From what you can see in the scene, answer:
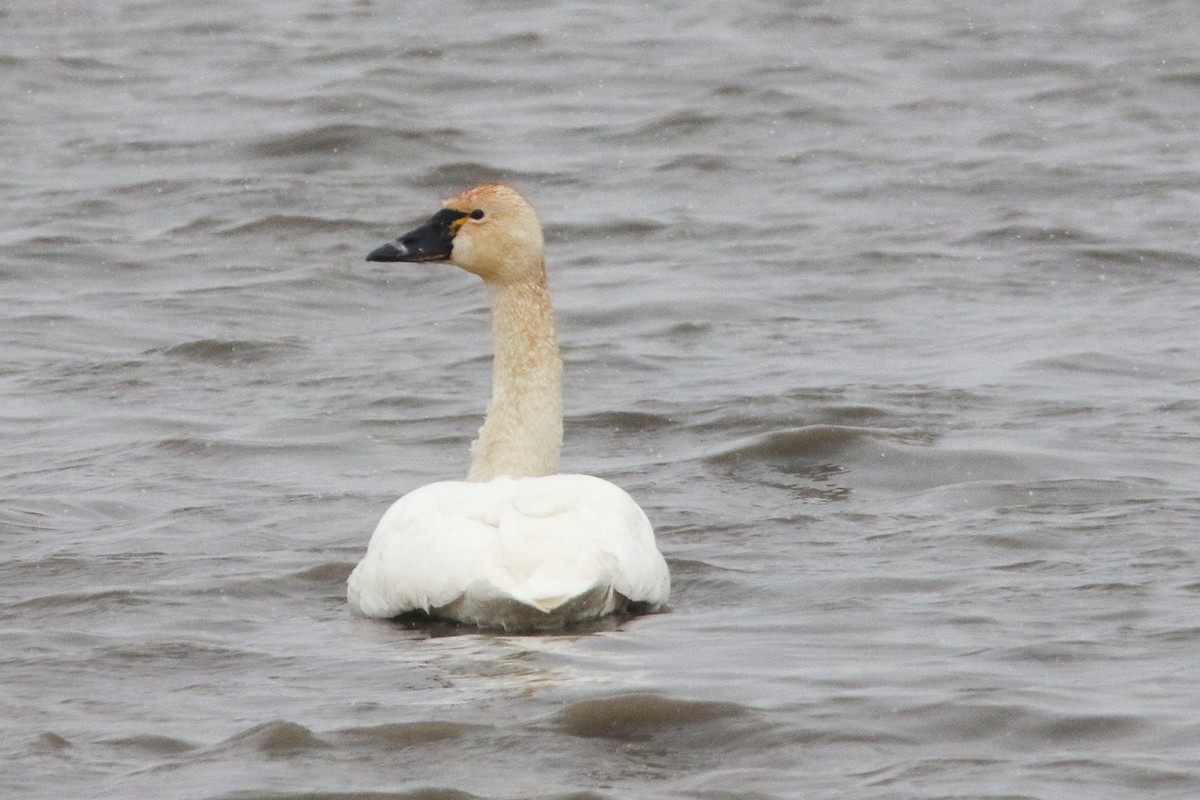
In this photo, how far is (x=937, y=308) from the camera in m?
13.1

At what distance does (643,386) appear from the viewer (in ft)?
38.2

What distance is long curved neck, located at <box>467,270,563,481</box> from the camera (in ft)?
27.3

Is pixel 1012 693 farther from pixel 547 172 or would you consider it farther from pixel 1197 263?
pixel 547 172

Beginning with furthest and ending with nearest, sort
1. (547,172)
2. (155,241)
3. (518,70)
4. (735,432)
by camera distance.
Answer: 1. (518,70)
2. (547,172)
3. (155,241)
4. (735,432)

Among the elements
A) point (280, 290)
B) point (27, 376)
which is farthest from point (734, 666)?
point (280, 290)

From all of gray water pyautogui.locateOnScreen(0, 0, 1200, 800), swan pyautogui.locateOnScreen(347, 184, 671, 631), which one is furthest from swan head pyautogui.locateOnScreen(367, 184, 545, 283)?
gray water pyautogui.locateOnScreen(0, 0, 1200, 800)

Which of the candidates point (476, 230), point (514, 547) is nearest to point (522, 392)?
point (476, 230)

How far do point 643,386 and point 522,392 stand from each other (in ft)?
10.7

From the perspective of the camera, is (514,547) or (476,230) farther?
(476,230)

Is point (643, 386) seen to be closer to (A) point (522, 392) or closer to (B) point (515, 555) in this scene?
(A) point (522, 392)

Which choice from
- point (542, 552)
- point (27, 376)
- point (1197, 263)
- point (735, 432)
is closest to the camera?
point (542, 552)

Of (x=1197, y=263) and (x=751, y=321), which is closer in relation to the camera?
(x=751, y=321)

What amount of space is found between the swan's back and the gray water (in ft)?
0.37

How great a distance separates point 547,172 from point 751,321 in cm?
457
